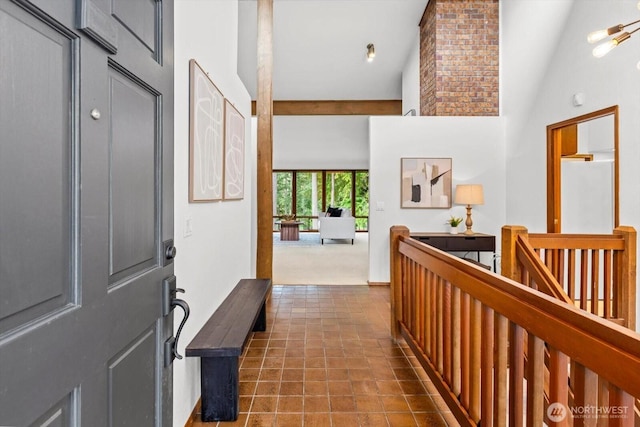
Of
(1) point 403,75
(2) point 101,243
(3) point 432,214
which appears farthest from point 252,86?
(2) point 101,243

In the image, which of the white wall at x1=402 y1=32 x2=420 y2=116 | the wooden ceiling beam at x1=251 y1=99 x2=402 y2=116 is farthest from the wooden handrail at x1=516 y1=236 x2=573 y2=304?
the wooden ceiling beam at x1=251 y1=99 x2=402 y2=116

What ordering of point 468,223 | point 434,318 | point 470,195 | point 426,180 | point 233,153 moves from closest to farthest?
point 434,318 → point 233,153 → point 470,195 → point 468,223 → point 426,180

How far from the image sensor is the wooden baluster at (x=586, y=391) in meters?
0.98

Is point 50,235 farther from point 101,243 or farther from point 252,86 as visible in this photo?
point 252,86

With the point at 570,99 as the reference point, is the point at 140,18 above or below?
below

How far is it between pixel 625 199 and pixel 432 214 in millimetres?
2233

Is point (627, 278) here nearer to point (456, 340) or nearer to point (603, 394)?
point (456, 340)

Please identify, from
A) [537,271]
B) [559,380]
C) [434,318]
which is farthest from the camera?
[537,271]

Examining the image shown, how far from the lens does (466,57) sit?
16.8 feet

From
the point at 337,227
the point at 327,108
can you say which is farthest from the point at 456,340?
the point at 327,108

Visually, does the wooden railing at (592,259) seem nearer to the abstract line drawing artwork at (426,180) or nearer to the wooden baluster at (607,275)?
the wooden baluster at (607,275)

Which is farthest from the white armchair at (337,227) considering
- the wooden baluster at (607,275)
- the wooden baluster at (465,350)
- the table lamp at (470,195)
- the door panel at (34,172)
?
the door panel at (34,172)

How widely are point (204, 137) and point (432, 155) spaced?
375 cm

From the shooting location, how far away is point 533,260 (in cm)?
235
